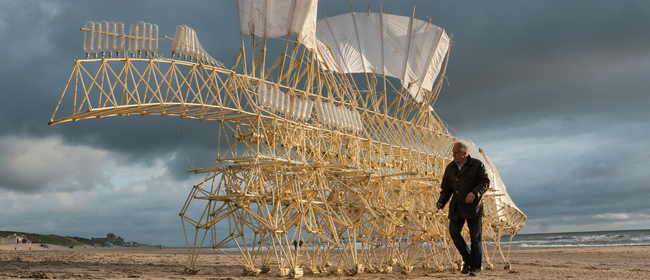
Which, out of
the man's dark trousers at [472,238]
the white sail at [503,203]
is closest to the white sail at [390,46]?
the white sail at [503,203]

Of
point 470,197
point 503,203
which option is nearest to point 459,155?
point 470,197

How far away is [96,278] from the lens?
40.5ft

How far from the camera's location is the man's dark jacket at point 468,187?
25.4 ft

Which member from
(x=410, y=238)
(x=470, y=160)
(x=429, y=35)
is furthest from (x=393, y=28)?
(x=470, y=160)

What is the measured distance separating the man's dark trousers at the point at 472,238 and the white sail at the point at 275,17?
942 centimetres

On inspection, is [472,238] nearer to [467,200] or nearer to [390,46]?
[467,200]

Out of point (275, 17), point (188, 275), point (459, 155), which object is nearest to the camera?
point (459, 155)

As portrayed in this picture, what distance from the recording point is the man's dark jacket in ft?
25.4

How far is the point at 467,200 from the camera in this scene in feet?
24.7

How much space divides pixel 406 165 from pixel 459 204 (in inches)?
524

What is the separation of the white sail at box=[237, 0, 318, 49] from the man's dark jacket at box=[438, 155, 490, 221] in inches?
354

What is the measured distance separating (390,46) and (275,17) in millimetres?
9098

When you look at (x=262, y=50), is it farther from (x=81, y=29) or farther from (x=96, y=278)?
(x=96, y=278)

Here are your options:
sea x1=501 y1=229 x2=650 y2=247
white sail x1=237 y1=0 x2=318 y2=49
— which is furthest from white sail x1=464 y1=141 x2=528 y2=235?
sea x1=501 y1=229 x2=650 y2=247
